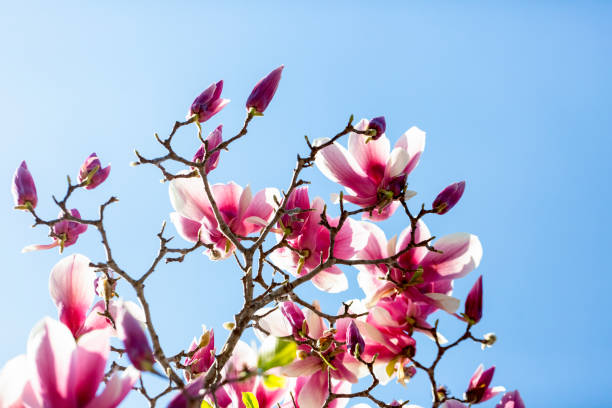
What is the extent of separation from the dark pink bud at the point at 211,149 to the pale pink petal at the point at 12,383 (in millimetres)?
660

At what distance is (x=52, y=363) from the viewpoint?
622 millimetres

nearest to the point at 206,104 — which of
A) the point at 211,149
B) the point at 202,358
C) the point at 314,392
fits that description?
the point at 211,149

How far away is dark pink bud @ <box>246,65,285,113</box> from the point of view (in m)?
1.22

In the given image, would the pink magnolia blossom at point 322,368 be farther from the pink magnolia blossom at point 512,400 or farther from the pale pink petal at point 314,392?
the pink magnolia blossom at point 512,400

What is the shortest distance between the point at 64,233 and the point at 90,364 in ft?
2.36

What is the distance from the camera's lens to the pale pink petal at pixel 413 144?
1238 millimetres

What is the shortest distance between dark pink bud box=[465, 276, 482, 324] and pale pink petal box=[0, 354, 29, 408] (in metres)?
0.86

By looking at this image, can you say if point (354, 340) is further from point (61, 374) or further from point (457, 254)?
point (61, 374)

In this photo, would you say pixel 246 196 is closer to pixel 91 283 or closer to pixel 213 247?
pixel 213 247

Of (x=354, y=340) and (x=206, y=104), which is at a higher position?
(x=206, y=104)

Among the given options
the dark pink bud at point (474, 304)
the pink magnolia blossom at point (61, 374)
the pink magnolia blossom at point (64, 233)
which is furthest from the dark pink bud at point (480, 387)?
the pink magnolia blossom at point (64, 233)

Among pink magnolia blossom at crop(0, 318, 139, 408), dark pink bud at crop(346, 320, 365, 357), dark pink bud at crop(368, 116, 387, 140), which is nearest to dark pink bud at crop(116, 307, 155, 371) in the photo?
pink magnolia blossom at crop(0, 318, 139, 408)

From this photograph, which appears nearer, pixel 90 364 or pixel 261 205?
pixel 90 364

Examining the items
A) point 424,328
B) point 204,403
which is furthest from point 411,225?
point 204,403
